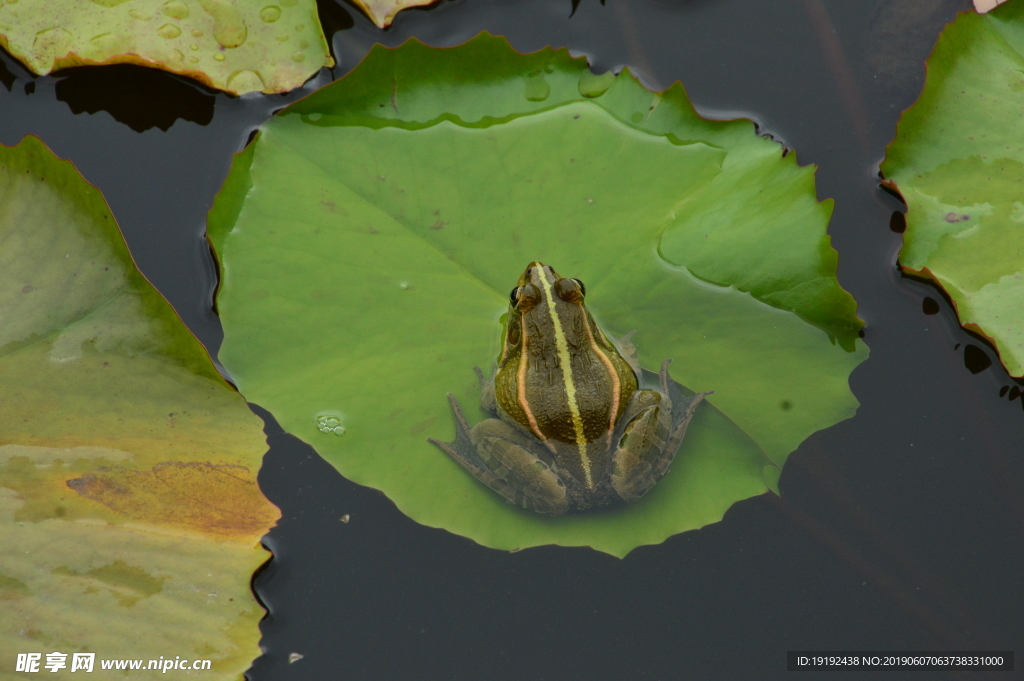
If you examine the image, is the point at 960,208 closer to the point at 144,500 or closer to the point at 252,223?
the point at 252,223

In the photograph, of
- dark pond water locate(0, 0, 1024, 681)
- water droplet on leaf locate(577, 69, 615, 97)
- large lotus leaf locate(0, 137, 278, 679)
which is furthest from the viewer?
water droplet on leaf locate(577, 69, 615, 97)

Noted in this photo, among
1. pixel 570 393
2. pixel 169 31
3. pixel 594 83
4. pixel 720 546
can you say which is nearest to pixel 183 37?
pixel 169 31

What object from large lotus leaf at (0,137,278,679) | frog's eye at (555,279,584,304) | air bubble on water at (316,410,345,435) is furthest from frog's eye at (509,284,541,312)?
large lotus leaf at (0,137,278,679)

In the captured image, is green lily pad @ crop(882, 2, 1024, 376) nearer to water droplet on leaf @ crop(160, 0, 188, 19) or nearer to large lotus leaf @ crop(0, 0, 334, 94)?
large lotus leaf @ crop(0, 0, 334, 94)

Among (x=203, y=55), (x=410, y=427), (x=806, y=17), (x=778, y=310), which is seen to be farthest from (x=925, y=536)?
(x=203, y=55)

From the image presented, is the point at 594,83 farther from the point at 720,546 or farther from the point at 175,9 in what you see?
the point at 720,546
